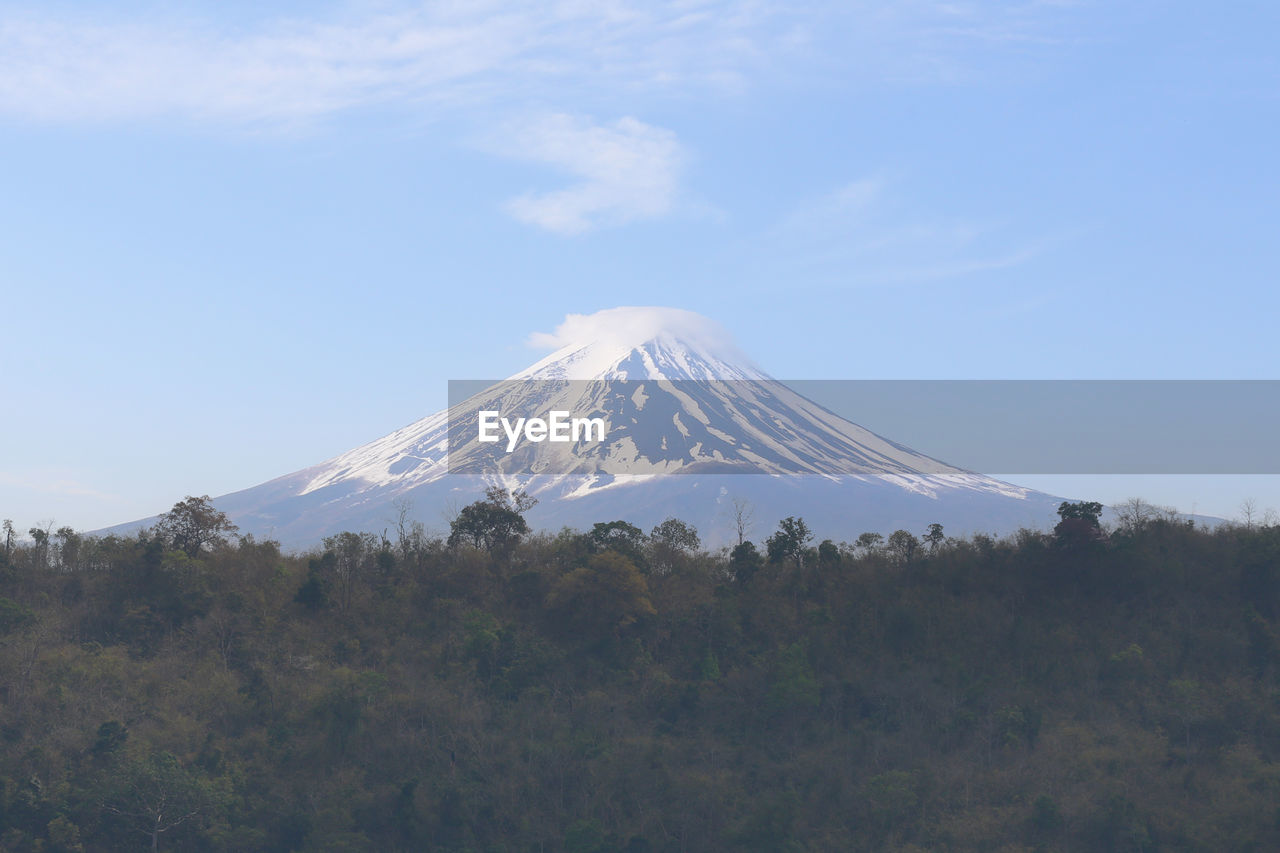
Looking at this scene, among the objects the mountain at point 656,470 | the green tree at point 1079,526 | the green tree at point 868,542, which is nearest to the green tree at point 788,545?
the green tree at point 868,542

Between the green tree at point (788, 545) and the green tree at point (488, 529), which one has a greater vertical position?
the green tree at point (488, 529)

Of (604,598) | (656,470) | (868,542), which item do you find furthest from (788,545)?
(656,470)

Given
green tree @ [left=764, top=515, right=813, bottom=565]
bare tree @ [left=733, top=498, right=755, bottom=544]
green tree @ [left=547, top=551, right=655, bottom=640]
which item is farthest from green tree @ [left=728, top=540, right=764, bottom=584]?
green tree @ [left=547, top=551, right=655, bottom=640]

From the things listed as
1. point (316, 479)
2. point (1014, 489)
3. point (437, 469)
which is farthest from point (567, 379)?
point (1014, 489)

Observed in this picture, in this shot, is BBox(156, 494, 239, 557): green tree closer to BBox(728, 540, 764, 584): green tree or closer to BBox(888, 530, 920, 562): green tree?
BBox(728, 540, 764, 584): green tree

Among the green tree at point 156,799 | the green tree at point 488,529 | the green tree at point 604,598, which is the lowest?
the green tree at point 156,799

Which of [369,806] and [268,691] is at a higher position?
[268,691]

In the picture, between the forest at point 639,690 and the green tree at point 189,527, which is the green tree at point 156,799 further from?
the green tree at point 189,527

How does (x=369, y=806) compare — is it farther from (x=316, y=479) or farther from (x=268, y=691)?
(x=316, y=479)
